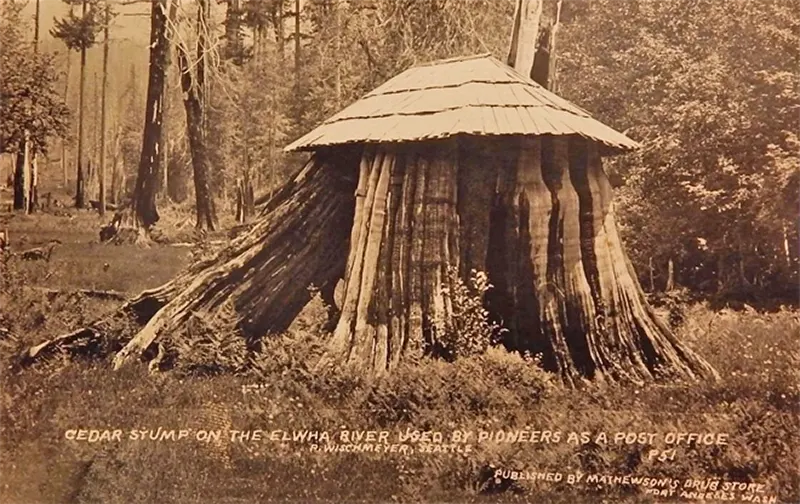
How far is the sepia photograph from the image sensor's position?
329 cm

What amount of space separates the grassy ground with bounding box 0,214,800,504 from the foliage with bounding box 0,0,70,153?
48 centimetres

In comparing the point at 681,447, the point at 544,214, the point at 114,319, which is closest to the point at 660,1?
the point at 544,214

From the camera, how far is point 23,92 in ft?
11.8

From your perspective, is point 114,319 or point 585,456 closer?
point 585,456


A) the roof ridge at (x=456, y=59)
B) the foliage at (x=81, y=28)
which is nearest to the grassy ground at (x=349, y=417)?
the foliage at (x=81, y=28)

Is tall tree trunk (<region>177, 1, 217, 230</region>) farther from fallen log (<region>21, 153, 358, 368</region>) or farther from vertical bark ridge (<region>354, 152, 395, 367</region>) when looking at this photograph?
vertical bark ridge (<region>354, 152, 395, 367</region>)

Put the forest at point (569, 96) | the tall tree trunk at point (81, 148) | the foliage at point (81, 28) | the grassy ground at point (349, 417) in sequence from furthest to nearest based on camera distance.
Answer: the foliage at point (81, 28), the tall tree trunk at point (81, 148), the forest at point (569, 96), the grassy ground at point (349, 417)

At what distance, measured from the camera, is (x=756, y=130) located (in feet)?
11.0

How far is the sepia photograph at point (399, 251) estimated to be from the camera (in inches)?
129

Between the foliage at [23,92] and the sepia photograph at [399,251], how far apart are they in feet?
0.04

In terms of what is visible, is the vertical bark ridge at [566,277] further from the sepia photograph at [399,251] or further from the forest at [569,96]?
the forest at [569,96]

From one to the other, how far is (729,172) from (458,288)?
1.38 metres

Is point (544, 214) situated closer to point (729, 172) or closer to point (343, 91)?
point (729, 172)

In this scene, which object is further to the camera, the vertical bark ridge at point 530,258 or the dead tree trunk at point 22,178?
the dead tree trunk at point 22,178
